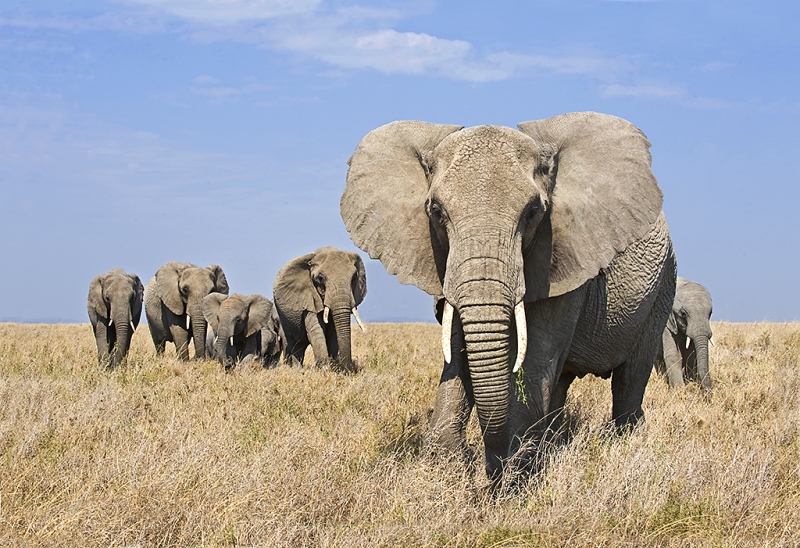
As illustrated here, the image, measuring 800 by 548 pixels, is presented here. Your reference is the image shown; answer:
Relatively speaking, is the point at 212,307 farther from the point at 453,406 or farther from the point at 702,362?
the point at 453,406

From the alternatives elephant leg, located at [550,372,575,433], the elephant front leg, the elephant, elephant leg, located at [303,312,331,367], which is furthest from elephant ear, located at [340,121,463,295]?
elephant leg, located at [303,312,331,367]

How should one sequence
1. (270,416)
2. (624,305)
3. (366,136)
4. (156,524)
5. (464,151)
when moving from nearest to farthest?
(156,524), (464,151), (366,136), (624,305), (270,416)

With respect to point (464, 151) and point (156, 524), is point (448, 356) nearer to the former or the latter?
point (464, 151)

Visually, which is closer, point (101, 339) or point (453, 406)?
point (453, 406)

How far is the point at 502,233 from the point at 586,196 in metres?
0.97

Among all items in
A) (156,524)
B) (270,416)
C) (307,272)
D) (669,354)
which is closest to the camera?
(156,524)

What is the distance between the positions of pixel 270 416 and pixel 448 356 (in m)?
3.49

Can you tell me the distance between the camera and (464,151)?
4.98 meters

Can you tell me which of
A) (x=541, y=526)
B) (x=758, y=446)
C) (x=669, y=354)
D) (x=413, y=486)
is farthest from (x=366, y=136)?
(x=669, y=354)

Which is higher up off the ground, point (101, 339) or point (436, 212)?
point (436, 212)

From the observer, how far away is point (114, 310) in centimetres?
1628

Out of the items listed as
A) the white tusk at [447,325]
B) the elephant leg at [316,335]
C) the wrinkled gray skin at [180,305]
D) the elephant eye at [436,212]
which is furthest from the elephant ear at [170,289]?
the white tusk at [447,325]

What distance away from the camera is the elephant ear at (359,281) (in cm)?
1459

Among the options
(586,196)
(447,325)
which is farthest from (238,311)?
(447,325)
